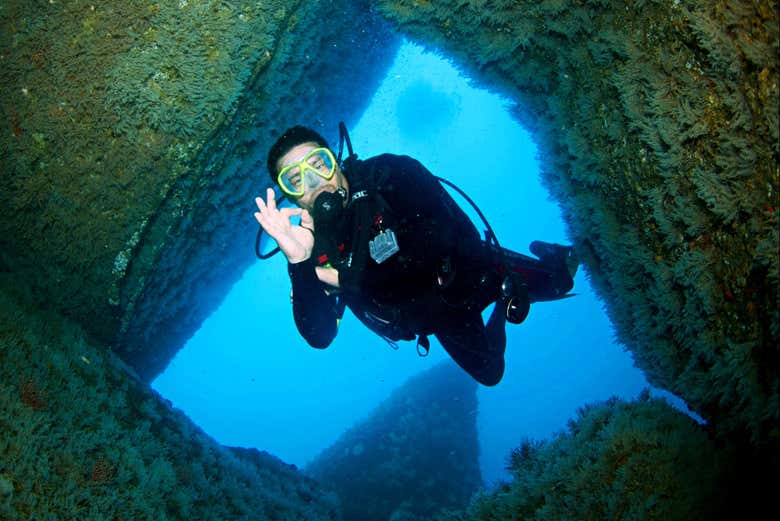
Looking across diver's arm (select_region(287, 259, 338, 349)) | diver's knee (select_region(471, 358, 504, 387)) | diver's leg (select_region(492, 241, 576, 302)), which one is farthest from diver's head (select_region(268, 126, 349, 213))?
diver's knee (select_region(471, 358, 504, 387))

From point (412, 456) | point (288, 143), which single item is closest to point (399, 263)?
point (288, 143)

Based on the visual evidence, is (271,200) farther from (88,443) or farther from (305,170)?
(88,443)

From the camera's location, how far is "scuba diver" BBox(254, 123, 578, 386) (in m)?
3.56

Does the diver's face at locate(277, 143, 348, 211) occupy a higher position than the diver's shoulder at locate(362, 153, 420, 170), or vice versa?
the diver's shoulder at locate(362, 153, 420, 170)

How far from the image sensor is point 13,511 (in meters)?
2.36

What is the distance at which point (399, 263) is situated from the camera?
12.0 ft

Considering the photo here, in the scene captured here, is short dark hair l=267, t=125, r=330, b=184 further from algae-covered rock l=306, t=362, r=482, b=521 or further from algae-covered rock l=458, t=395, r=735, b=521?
algae-covered rock l=306, t=362, r=482, b=521

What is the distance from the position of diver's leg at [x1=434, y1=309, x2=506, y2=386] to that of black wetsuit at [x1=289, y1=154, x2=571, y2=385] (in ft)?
0.40

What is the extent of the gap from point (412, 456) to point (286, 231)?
9.15m

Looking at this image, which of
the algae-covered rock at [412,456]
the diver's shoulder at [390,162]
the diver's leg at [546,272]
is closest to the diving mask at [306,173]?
the diver's shoulder at [390,162]

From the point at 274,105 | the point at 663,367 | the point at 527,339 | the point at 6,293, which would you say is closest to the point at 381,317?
the point at 663,367

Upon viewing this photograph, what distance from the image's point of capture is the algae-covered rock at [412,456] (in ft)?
31.7

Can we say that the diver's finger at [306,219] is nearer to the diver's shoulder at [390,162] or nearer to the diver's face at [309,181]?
the diver's face at [309,181]

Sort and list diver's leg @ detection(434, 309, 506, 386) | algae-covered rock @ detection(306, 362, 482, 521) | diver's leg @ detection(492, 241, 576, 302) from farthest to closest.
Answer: algae-covered rock @ detection(306, 362, 482, 521), diver's leg @ detection(492, 241, 576, 302), diver's leg @ detection(434, 309, 506, 386)
